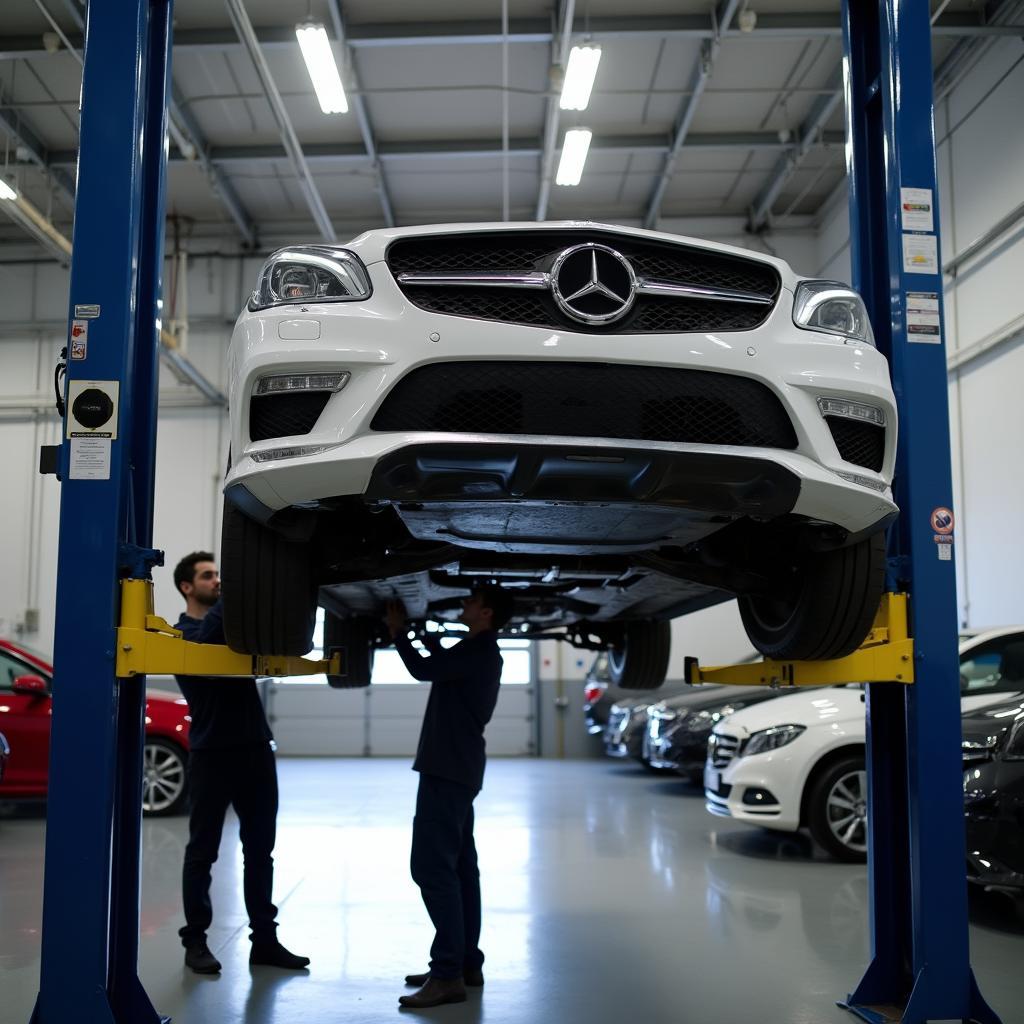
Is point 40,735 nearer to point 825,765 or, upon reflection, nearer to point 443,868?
point 443,868

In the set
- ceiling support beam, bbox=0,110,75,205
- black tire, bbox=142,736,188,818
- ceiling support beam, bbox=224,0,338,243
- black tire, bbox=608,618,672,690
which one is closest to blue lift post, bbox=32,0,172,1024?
black tire, bbox=608,618,672,690

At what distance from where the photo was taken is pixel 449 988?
→ 11.3ft

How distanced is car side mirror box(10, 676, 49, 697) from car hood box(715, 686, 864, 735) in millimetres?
4661

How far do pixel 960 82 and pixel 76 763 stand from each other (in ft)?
34.7

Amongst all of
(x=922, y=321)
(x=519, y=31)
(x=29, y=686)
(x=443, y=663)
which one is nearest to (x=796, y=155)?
(x=519, y=31)

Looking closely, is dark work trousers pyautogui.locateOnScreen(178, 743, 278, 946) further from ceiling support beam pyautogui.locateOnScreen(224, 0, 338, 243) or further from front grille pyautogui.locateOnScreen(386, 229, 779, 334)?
ceiling support beam pyautogui.locateOnScreen(224, 0, 338, 243)

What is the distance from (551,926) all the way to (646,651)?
156 centimetres

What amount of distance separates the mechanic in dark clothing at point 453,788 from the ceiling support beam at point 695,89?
734 centimetres

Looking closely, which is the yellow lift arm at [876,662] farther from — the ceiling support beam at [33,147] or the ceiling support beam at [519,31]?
the ceiling support beam at [33,147]

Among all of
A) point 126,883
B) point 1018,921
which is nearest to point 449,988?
point 126,883

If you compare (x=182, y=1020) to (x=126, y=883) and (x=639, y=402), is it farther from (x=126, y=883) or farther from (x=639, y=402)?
(x=639, y=402)

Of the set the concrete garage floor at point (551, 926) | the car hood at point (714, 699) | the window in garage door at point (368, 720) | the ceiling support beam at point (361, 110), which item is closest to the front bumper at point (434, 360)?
the concrete garage floor at point (551, 926)

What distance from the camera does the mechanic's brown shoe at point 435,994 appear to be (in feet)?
11.1

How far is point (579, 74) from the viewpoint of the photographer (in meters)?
8.23
